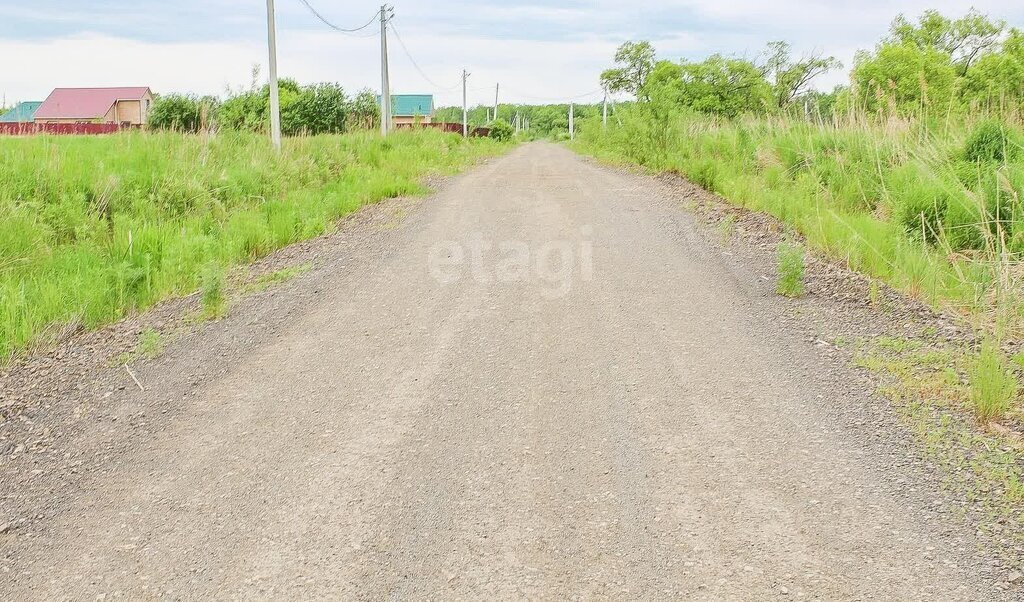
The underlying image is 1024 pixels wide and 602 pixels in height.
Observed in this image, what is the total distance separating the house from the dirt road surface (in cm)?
6270

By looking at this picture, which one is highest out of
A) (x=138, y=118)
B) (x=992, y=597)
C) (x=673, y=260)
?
(x=138, y=118)

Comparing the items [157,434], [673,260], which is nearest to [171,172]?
[673,260]

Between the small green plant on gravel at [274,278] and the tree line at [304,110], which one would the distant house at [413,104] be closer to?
the tree line at [304,110]

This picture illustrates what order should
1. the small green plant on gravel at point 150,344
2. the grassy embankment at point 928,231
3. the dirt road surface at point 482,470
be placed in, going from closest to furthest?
the dirt road surface at point 482,470
the grassy embankment at point 928,231
the small green plant on gravel at point 150,344

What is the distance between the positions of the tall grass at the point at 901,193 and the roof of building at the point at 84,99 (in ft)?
188

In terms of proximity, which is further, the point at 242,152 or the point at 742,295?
the point at 242,152

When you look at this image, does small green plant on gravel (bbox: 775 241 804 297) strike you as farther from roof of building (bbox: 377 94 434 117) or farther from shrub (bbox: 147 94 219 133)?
roof of building (bbox: 377 94 434 117)

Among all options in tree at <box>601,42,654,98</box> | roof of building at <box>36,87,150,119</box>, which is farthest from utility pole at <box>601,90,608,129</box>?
roof of building at <box>36,87,150,119</box>

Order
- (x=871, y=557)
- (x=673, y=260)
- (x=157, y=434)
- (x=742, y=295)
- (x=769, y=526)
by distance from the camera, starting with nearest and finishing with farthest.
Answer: (x=871, y=557) → (x=769, y=526) → (x=157, y=434) → (x=742, y=295) → (x=673, y=260)

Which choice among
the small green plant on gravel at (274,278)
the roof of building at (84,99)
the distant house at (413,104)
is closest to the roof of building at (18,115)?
the roof of building at (84,99)

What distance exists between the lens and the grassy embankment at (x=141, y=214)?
23.1ft

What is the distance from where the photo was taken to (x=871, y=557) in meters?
3.20

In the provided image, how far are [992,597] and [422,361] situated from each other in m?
3.62

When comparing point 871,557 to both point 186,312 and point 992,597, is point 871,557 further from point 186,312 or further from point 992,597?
point 186,312
